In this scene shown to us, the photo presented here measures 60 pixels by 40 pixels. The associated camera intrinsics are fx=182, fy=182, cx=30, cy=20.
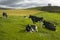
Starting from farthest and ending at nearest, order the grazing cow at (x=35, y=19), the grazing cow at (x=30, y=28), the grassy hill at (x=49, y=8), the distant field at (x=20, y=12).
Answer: the grassy hill at (x=49, y=8) < the distant field at (x=20, y=12) < the grazing cow at (x=35, y=19) < the grazing cow at (x=30, y=28)

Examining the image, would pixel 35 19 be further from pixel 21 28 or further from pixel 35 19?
pixel 21 28

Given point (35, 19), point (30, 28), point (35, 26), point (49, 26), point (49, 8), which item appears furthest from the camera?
point (49, 8)

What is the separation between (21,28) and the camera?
9047mm

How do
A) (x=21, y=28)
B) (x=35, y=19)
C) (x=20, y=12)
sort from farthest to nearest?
1. (x=20, y=12)
2. (x=35, y=19)
3. (x=21, y=28)

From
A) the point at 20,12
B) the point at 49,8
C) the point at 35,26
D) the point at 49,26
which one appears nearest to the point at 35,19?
the point at 20,12

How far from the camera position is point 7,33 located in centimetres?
825

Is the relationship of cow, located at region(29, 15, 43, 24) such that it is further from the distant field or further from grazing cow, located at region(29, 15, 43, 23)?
the distant field

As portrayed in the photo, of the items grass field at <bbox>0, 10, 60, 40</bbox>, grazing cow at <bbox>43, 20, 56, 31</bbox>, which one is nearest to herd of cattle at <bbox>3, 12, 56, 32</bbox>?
Answer: grazing cow at <bbox>43, 20, 56, 31</bbox>

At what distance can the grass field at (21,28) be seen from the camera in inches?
311

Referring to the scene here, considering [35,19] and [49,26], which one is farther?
[35,19]

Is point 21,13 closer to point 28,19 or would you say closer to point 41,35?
point 28,19

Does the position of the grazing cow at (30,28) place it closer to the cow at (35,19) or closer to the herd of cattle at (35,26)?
the herd of cattle at (35,26)

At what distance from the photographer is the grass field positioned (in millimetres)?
7887

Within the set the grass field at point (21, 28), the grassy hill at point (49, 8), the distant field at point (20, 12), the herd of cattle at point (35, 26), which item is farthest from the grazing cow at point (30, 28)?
the grassy hill at point (49, 8)
